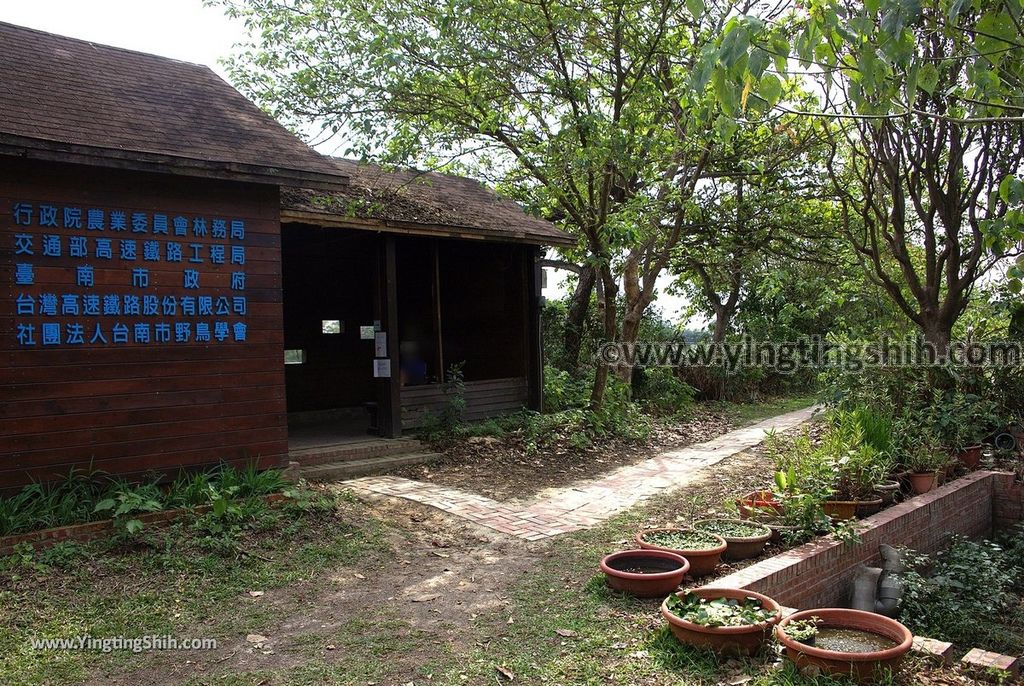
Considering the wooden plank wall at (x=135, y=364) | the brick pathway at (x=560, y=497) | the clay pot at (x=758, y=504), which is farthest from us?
the brick pathway at (x=560, y=497)

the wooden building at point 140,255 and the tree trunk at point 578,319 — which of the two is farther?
the tree trunk at point 578,319

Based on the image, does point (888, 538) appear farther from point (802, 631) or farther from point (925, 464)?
point (802, 631)

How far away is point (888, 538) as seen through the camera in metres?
6.40

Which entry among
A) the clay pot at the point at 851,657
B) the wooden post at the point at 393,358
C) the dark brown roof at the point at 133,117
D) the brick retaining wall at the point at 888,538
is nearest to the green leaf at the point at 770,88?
the clay pot at the point at 851,657

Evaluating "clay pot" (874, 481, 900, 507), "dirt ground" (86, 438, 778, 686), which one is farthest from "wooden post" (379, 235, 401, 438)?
"clay pot" (874, 481, 900, 507)

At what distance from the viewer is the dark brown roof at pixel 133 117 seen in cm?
620

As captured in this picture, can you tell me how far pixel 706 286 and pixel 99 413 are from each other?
1524 centimetres

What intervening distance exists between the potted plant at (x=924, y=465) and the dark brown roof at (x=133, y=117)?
7.03m

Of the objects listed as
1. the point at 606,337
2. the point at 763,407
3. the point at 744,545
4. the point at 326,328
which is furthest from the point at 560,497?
the point at 763,407

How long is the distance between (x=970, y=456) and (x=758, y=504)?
4.05 meters

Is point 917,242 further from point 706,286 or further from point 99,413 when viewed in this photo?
point 99,413

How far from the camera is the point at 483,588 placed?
17.5 feet

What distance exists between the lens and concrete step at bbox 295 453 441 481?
855cm

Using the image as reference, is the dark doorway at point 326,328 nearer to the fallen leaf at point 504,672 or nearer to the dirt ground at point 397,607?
the dirt ground at point 397,607
